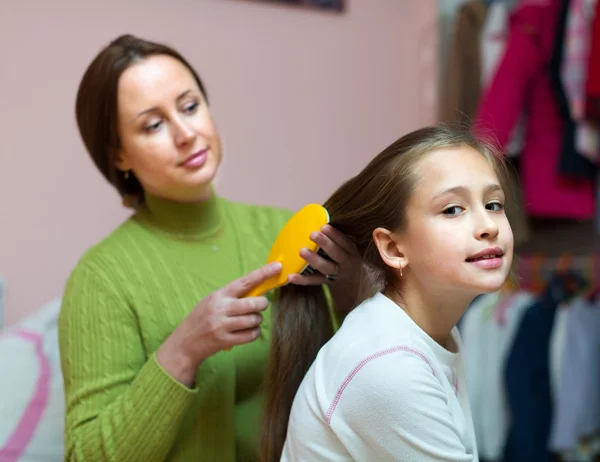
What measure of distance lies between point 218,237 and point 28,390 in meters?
0.42

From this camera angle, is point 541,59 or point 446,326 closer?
point 446,326

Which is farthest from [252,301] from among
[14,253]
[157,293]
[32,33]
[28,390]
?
[32,33]

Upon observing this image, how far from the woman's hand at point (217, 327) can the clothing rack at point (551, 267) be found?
141cm

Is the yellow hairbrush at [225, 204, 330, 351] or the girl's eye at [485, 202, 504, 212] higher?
the girl's eye at [485, 202, 504, 212]

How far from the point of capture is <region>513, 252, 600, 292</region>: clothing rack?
2.07 metres

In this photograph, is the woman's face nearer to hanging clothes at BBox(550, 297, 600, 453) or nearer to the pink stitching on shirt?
the pink stitching on shirt

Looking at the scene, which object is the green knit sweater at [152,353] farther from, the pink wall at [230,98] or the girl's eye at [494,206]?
the pink wall at [230,98]

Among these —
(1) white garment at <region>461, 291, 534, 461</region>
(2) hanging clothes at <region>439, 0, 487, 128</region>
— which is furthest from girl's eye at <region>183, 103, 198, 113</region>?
(2) hanging clothes at <region>439, 0, 487, 128</region>

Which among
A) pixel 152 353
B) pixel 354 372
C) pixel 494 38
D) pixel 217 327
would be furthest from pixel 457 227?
pixel 494 38

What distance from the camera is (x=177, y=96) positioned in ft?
3.16

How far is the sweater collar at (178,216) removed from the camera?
3.40 ft

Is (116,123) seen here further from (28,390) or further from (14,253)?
(14,253)

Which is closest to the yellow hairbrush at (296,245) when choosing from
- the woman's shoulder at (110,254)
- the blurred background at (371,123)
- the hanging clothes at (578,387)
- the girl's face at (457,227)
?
the girl's face at (457,227)

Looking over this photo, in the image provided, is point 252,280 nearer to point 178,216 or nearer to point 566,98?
point 178,216
